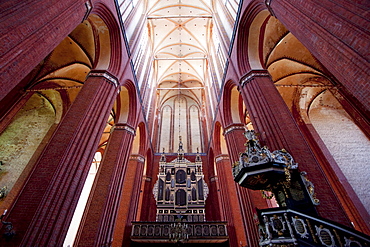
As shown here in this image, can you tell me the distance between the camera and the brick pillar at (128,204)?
9.91 metres

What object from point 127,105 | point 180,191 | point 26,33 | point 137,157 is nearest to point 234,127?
point 127,105

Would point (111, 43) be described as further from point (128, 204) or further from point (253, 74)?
point (128, 204)

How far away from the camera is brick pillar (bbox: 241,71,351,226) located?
14.2 ft

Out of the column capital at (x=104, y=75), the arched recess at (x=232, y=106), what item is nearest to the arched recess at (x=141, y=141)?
the arched recess at (x=232, y=106)

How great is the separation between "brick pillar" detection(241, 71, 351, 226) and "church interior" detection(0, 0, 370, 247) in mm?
37

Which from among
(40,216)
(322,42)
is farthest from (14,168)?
(322,42)

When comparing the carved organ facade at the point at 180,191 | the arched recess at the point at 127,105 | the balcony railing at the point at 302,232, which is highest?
the arched recess at the point at 127,105

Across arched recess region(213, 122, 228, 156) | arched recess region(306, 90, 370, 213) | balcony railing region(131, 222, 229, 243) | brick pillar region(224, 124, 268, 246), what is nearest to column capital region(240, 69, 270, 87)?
brick pillar region(224, 124, 268, 246)

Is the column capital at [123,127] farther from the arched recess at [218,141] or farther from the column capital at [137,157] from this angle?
the arched recess at [218,141]

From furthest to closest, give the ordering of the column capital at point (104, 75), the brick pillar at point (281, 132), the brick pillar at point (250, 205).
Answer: the brick pillar at point (250, 205)
the column capital at point (104, 75)
the brick pillar at point (281, 132)

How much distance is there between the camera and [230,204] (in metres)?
11.3

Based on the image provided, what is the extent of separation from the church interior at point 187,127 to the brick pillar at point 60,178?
3 centimetres

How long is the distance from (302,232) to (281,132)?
9.24ft

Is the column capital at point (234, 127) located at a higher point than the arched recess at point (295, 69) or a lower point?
lower
